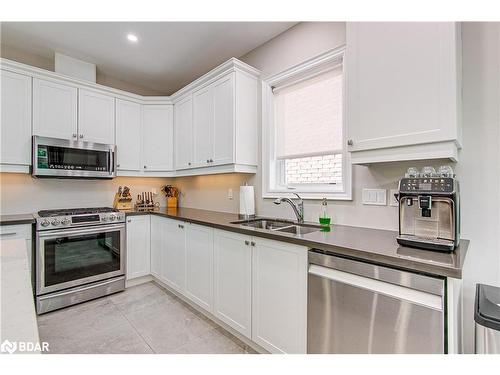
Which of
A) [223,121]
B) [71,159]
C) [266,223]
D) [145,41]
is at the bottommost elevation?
[266,223]

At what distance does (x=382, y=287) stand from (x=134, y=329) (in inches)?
80.1

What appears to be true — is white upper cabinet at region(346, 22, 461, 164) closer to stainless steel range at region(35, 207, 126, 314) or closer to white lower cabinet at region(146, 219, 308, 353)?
white lower cabinet at region(146, 219, 308, 353)

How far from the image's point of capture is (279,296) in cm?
164

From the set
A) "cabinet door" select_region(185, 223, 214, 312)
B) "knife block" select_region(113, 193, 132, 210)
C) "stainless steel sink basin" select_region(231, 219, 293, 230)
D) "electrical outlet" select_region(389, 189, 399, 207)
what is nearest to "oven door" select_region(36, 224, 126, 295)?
"knife block" select_region(113, 193, 132, 210)

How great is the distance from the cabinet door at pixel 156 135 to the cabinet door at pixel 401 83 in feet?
8.31

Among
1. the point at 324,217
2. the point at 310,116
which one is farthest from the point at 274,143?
the point at 324,217

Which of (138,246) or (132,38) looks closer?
(132,38)

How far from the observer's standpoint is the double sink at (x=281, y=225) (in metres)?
2.02

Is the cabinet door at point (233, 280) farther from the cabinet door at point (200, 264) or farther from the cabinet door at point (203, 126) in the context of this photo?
the cabinet door at point (203, 126)

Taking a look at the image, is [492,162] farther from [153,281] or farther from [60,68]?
[60,68]

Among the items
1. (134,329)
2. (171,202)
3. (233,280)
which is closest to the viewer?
(233,280)

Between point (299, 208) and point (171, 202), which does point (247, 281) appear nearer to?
point (299, 208)

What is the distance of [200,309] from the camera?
2.39 meters
